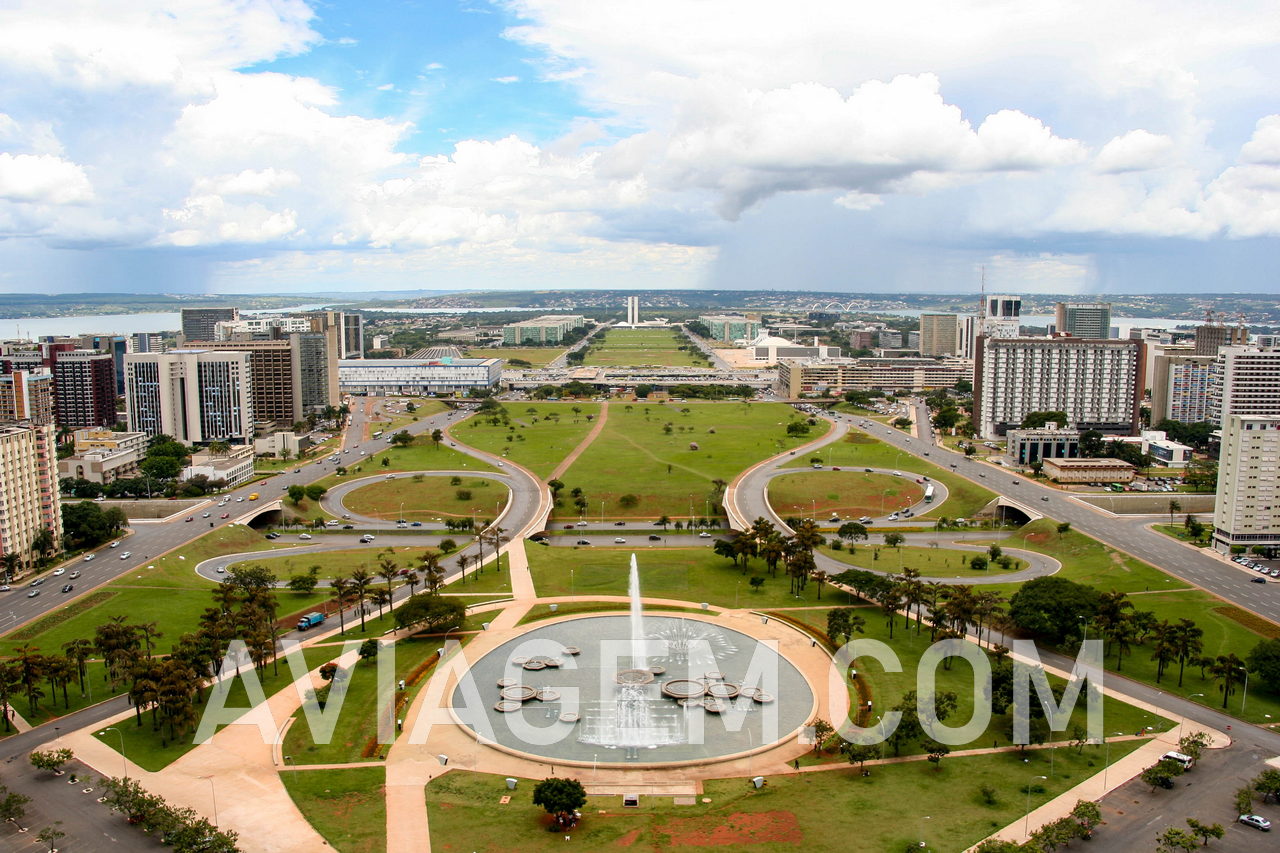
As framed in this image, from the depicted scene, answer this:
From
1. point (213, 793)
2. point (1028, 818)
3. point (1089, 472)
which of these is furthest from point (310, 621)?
point (1089, 472)

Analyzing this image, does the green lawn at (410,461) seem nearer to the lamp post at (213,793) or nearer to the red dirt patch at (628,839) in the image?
the lamp post at (213,793)

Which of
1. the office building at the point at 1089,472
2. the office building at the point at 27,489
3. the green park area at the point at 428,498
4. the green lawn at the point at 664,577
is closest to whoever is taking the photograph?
the green lawn at the point at 664,577

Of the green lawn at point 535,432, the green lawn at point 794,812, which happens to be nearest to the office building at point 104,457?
the green lawn at point 535,432

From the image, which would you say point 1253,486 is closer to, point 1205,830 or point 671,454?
point 1205,830

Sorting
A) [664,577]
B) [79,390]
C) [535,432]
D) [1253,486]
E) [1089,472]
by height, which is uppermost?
[79,390]

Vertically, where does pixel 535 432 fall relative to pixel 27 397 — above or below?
below

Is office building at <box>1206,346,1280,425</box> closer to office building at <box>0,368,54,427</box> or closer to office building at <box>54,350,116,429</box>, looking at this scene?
office building at <box>0,368,54,427</box>

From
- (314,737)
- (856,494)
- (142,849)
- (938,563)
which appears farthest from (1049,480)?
(142,849)
